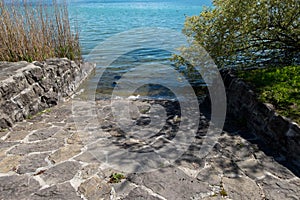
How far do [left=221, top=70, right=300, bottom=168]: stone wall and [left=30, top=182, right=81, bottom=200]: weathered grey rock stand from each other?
2.92m

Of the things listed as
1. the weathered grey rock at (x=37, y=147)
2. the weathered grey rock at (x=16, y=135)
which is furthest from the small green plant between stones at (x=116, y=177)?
the weathered grey rock at (x=16, y=135)

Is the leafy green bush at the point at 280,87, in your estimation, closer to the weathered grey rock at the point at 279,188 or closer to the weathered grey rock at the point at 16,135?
the weathered grey rock at the point at 279,188

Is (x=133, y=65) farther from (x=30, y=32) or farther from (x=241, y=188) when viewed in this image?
(x=241, y=188)

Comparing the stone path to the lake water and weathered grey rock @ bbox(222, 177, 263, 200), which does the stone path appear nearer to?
weathered grey rock @ bbox(222, 177, 263, 200)

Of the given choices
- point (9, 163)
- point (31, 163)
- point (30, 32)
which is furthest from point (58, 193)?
point (30, 32)

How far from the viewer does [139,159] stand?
11.6 feet

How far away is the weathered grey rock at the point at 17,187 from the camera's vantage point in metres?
2.75

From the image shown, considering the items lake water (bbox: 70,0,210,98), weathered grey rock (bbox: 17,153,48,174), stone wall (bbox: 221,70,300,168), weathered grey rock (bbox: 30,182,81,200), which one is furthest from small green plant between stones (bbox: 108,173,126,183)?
lake water (bbox: 70,0,210,98)

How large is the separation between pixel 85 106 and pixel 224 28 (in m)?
3.79

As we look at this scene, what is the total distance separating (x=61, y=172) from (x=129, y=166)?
858 millimetres

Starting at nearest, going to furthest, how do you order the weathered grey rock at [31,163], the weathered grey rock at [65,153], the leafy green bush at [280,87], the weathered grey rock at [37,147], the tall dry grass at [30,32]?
the weathered grey rock at [31,163] → the weathered grey rock at [65,153] → the weathered grey rock at [37,147] → the leafy green bush at [280,87] → the tall dry grass at [30,32]

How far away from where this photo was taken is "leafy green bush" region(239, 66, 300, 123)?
13.3 ft

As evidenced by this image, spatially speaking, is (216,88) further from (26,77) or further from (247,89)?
(26,77)

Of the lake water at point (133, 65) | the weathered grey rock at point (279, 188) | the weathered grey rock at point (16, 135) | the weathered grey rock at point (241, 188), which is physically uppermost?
the weathered grey rock at point (279, 188)
